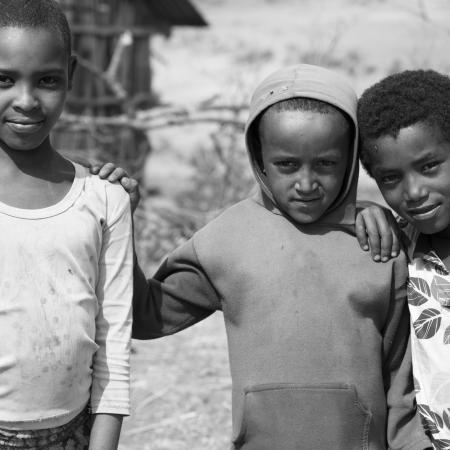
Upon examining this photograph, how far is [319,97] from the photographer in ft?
7.30

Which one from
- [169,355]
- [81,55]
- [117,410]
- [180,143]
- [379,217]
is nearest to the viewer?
[117,410]

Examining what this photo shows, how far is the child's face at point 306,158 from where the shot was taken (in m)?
2.20

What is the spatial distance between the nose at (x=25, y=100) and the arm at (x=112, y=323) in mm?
292

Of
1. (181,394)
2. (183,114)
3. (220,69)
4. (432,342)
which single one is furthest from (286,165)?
(220,69)

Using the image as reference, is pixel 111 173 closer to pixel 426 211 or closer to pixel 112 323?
pixel 112 323

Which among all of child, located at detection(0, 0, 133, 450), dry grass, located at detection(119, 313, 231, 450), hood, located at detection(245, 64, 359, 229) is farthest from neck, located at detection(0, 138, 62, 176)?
dry grass, located at detection(119, 313, 231, 450)

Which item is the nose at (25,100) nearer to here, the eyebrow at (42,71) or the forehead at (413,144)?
the eyebrow at (42,71)

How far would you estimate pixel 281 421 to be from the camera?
2215mm

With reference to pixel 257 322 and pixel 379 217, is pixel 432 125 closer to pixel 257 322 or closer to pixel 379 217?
pixel 379 217

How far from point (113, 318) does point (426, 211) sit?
828 mm

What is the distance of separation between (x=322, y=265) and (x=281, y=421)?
0.41 meters

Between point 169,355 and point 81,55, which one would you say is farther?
point 81,55

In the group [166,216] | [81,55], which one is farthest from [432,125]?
[81,55]

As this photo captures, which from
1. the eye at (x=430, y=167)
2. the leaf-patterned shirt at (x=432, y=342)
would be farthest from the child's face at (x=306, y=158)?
the leaf-patterned shirt at (x=432, y=342)
